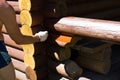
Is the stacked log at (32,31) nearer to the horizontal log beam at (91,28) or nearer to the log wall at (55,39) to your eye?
the log wall at (55,39)

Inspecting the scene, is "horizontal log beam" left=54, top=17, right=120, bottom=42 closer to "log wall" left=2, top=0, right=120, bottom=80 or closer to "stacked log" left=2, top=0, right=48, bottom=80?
"log wall" left=2, top=0, right=120, bottom=80

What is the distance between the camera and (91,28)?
437cm

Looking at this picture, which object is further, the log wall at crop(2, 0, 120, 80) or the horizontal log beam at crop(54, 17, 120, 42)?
the log wall at crop(2, 0, 120, 80)

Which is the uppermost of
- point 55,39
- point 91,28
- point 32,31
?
point 91,28

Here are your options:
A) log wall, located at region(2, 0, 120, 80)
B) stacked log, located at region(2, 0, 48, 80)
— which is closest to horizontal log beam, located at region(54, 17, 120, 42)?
log wall, located at region(2, 0, 120, 80)

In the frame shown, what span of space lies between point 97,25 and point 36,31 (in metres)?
1.46

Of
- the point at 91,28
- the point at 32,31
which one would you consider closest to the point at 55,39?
→ the point at 32,31

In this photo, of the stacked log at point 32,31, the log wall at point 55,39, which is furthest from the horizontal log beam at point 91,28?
the stacked log at point 32,31

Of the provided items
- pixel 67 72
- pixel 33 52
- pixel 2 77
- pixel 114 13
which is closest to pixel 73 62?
pixel 67 72

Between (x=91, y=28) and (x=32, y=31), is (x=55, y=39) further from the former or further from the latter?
(x=91, y=28)

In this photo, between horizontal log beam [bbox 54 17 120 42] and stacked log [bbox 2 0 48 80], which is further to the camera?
stacked log [bbox 2 0 48 80]

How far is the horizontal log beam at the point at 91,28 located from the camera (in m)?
4.04

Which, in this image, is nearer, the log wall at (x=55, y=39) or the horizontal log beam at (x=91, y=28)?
the horizontal log beam at (x=91, y=28)

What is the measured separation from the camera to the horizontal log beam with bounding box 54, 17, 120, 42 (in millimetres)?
4035
